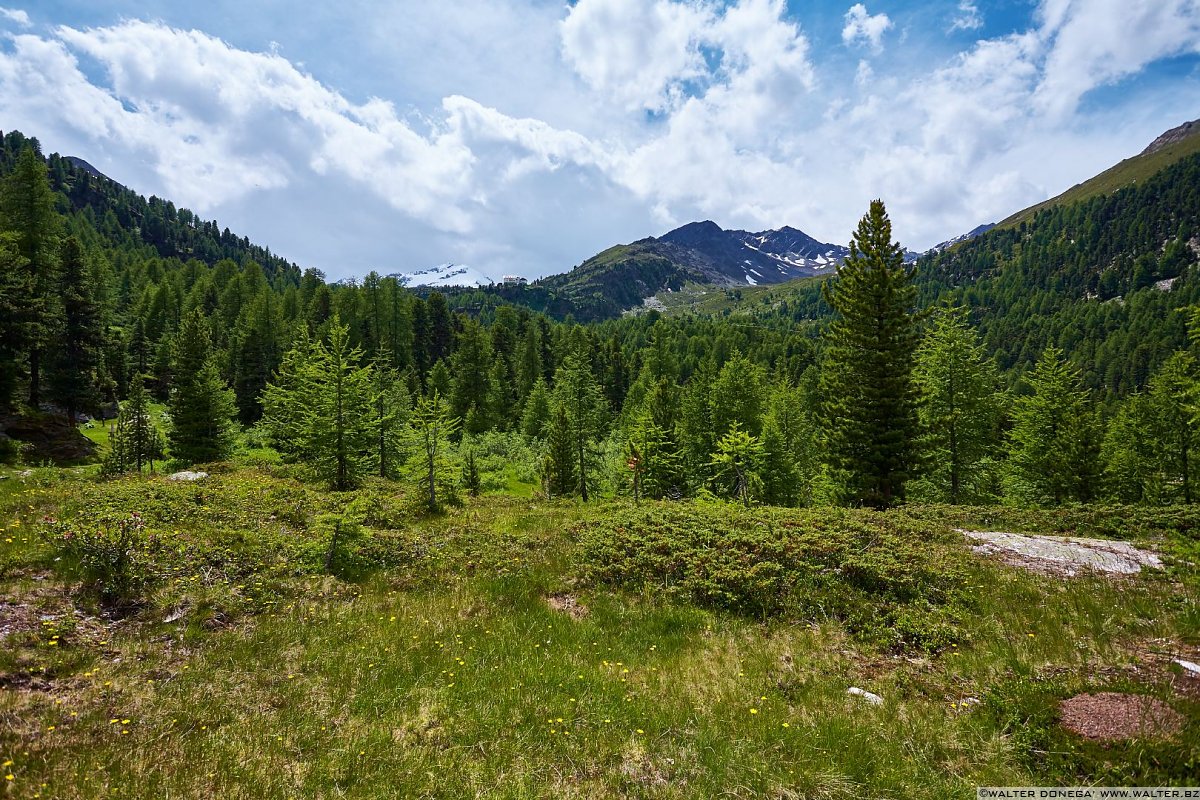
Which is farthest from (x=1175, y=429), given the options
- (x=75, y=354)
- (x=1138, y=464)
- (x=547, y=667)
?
(x=75, y=354)

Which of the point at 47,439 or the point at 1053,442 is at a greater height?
the point at 47,439

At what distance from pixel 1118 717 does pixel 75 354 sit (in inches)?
2202

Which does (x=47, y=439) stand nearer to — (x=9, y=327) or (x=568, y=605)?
(x=9, y=327)

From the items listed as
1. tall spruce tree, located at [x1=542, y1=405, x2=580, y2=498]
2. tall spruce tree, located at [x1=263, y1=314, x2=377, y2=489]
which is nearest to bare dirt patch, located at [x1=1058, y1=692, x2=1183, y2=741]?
tall spruce tree, located at [x1=263, y1=314, x2=377, y2=489]

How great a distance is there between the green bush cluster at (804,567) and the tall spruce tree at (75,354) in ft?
147

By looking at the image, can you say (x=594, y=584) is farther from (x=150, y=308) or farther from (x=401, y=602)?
(x=150, y=308)

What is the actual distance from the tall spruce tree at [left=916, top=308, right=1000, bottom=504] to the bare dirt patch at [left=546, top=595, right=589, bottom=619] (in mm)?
23501

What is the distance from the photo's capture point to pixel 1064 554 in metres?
12.7

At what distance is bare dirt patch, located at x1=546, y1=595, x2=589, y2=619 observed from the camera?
11.0m

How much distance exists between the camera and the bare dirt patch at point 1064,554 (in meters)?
11.6

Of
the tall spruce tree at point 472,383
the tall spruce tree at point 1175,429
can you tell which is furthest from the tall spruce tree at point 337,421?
the tall spruce tree at point 1175,429

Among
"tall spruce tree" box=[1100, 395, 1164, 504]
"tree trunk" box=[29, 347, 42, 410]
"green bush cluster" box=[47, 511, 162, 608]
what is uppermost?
"tree trunk" box=[29, 347, 42, 410]

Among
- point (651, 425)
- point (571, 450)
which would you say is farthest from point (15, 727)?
point (571, 450)

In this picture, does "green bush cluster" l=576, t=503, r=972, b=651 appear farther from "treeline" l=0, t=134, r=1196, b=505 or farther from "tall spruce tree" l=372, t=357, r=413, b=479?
"tall spruce tree" l=372, t=357, r=413, b=479
